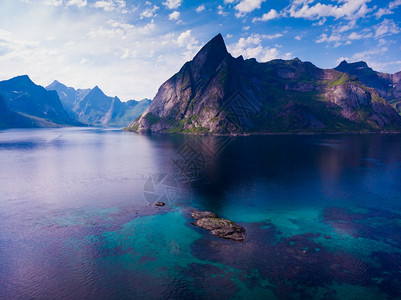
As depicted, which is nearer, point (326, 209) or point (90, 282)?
point (90, 282)

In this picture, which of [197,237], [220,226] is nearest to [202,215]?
[220,226]

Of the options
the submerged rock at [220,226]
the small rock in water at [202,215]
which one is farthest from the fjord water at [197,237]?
the small rock in water at [202,215]

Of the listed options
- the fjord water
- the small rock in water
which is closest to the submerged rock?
the small rock in water

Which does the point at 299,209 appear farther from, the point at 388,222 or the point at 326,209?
the point at 388,222

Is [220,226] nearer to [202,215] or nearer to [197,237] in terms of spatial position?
[197,237]

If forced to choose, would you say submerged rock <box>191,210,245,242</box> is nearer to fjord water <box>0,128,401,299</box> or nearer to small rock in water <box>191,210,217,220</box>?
small rock in water <box>191,210,217,220</box>

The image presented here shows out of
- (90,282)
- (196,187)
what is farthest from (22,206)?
(196,187)
